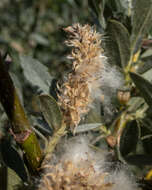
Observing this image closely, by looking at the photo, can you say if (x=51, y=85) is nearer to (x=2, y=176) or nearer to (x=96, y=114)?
(x=96, y=114)

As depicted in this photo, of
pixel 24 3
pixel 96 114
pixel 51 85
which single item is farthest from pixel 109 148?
pixel 24 3

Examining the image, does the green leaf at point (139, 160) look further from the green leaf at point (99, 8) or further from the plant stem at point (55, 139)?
the green leaf at point (99, 8)

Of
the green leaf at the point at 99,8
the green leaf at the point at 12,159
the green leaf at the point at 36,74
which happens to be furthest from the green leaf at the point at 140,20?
the green leaf at the point at 12,159

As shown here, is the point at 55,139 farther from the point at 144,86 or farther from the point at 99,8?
the point at 99,8

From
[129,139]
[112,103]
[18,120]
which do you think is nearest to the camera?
[18,120]

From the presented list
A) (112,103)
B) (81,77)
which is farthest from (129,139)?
(81,77)
